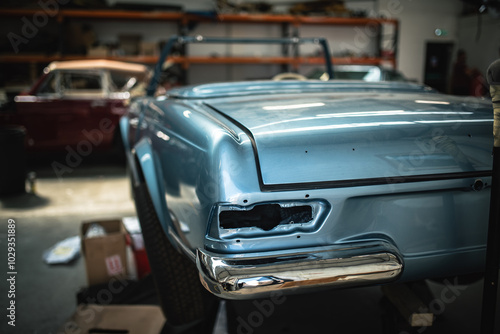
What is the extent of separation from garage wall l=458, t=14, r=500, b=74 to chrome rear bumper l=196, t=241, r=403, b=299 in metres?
10.8

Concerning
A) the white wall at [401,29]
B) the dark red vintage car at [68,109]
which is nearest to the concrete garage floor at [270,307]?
the dark red vintage car at [68,109]

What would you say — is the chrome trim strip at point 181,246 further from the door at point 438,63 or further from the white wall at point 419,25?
the door at point 438,63

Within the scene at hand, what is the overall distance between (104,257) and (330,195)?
1.77 meters

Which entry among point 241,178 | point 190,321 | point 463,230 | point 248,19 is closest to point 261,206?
point 241,178

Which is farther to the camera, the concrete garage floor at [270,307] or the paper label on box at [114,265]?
the paper label on box at [114,265]

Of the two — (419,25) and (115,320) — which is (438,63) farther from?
(115,320)

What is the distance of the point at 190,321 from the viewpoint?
6.29 feet

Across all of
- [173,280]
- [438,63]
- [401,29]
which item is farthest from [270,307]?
[438,63]

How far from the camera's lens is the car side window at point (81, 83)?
6191 mm

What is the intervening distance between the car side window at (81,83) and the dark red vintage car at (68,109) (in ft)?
0.05

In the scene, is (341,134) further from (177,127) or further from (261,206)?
(177,127)

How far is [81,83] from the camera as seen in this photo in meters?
6.84

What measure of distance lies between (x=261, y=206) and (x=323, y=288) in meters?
0.29

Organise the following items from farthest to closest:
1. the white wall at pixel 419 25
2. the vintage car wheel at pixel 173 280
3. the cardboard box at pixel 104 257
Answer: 1. the white wall at pixel 419 25
2. the cardboard box at pixel 104 257
3. the vintage car wheel at pixel 173 280
